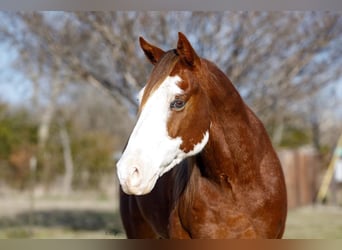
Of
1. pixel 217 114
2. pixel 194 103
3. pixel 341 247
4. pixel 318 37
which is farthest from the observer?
pixel 318 37

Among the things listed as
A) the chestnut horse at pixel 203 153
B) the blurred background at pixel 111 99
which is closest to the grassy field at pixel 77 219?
the blurred background at pixel 111 99

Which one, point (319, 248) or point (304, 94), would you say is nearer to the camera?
point (319, 248)

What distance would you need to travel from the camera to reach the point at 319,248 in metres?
1.87

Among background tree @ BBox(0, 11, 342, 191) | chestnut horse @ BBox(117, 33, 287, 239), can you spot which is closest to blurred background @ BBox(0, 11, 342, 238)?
background tree @ BBox(0, 11, 342, 191)

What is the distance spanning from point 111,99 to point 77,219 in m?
2.76

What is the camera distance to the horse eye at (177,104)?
2010 millimetres

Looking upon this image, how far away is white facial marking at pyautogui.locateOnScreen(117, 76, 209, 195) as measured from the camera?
183 centimetres

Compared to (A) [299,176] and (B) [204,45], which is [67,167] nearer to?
(A) [299,176]

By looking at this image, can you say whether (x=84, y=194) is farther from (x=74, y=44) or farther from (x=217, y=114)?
(x=217, y=114)

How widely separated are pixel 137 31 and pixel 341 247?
471cm

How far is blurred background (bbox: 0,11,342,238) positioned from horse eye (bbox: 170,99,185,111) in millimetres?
3904

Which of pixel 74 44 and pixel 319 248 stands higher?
pixel 74 44

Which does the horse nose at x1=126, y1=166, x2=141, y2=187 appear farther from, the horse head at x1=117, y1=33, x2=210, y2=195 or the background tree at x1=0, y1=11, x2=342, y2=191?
the background tree at x1=0, y1=11, x2=342, y2=191

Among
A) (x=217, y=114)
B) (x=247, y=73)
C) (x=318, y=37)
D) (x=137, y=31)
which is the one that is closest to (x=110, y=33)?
(x=137, y=31)
